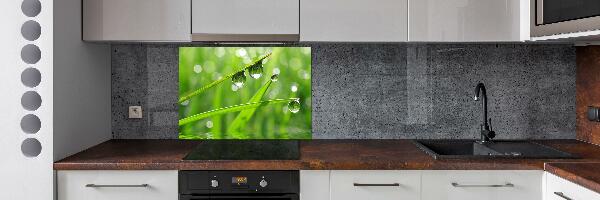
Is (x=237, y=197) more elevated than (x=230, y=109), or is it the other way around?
(x=230, y=109)

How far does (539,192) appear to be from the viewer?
2.46 m

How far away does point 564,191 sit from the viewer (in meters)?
2.27

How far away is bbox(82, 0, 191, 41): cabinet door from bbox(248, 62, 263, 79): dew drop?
50cm

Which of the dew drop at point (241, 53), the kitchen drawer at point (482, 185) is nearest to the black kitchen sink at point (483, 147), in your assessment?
the kitchen drawer at point (482, 185)

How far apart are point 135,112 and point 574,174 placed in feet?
6.90

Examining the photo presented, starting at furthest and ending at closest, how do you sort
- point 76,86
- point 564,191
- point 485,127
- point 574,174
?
1. point 485,127
2. point 76,86
3. point 564,191
4. point 574,174

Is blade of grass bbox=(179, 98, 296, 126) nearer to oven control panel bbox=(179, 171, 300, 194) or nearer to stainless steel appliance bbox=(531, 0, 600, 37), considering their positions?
oven control panel bbox=(179, 171, 300, 194)

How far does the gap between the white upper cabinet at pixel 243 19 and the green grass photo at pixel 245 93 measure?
16.0 inches
